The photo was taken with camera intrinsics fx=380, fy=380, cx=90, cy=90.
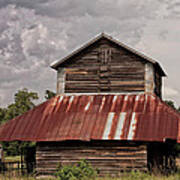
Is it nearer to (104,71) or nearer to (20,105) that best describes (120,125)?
(104,71)

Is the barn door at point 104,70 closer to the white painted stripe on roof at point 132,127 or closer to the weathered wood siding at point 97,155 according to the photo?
the white painted stripe on roof at point 132,127

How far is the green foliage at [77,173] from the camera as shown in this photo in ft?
53.7

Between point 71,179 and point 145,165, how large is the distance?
383 centimetres

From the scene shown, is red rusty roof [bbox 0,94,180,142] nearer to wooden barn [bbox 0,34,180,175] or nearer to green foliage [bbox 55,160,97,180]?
wooden barn [bbox 0,34,180,175]

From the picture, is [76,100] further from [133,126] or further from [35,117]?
[133,126]

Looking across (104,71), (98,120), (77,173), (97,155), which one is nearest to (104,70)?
(104,71)

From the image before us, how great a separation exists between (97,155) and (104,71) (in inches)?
205

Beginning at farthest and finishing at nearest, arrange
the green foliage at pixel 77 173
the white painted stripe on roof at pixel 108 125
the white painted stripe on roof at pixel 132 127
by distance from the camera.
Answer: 1. the white painted stripe on roof at pixel 108 125
2. the white painted stripe on roof at pixel 132 127
3. the green foliage at pixel 77 173

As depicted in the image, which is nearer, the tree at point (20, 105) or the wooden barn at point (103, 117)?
the wooden barn at point (103, 117)

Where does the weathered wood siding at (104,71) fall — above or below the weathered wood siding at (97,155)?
above

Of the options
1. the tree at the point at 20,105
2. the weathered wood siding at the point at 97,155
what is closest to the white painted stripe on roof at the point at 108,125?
the weathered wood siding at the point at 97,155

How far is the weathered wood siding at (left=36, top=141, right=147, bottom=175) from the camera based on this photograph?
58.9ft

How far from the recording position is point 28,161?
72.4 ft

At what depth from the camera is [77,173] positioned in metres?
16.5
